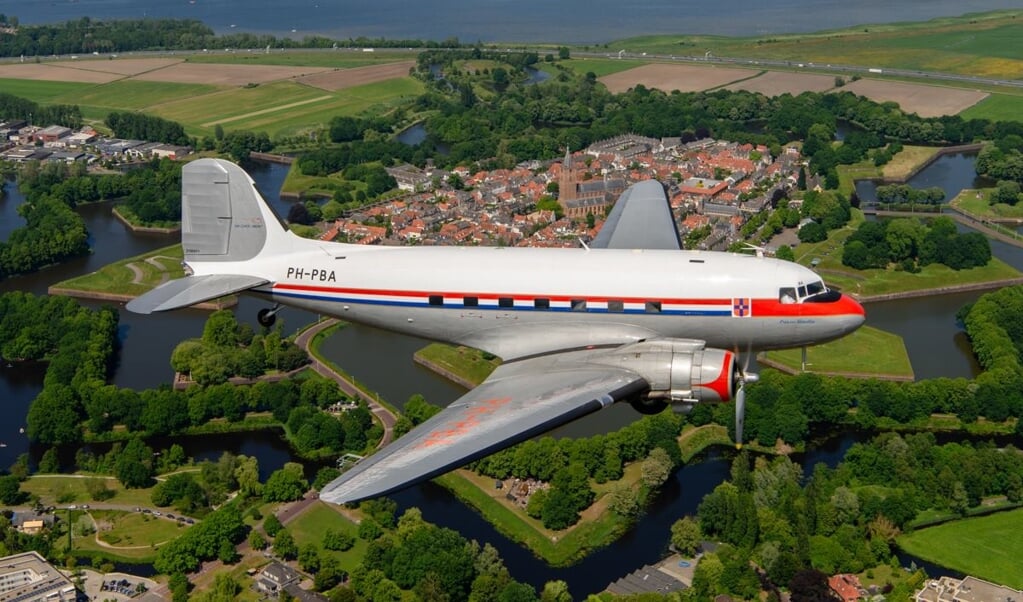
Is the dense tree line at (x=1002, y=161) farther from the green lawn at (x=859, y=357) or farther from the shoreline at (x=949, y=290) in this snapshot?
the green lawn at (x=859, y=357)

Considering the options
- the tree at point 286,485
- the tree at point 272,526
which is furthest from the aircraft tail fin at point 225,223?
the tree at point 286,485

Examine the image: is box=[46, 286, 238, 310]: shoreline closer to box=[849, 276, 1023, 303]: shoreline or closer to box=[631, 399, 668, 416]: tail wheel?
box=[849, 276, 1023, 303]: shoreline

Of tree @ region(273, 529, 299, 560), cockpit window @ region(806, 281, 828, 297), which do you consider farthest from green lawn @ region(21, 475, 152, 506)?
cockpit window @ region(806, 281, 828, 297)

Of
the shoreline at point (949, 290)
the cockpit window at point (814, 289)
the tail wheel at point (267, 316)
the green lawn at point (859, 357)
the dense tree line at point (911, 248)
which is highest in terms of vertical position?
the cockpit window at point (814, 289)

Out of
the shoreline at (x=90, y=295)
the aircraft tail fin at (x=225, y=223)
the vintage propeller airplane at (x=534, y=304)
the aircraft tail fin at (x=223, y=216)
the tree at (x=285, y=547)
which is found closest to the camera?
the vintage propeller airplane at (x=534, y=304)

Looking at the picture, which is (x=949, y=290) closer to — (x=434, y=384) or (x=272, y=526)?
(x=434, y=384)

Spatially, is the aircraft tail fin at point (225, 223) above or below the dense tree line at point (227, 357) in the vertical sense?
above
